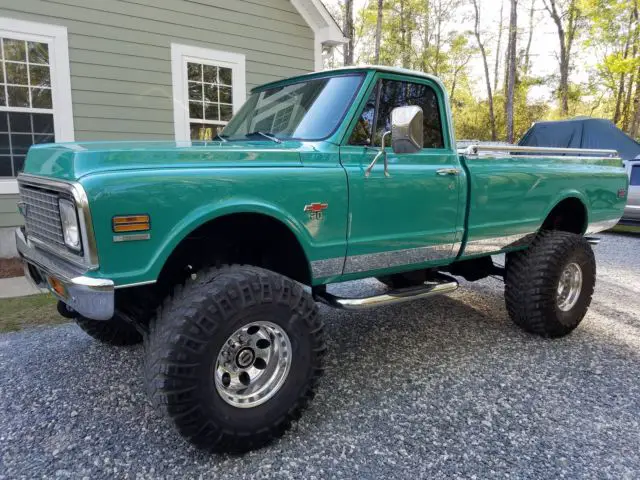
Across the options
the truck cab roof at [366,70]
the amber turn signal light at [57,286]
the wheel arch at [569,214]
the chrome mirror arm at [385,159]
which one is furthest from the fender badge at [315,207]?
the wheel arch at [569,214]

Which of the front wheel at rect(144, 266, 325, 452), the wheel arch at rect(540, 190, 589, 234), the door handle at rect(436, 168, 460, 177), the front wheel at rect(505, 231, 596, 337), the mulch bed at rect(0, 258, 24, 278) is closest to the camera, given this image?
the front wheel at rect(144, 266, 325, 452)

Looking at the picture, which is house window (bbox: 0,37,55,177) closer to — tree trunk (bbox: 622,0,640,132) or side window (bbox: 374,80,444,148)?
side window (bbox: 374,80,444,148)

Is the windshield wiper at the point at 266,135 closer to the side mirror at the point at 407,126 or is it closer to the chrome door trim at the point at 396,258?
the side mirror at the point at 407,126

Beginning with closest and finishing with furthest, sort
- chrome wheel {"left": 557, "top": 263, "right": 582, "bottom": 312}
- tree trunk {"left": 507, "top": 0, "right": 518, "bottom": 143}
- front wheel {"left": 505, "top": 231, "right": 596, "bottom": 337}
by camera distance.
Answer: front wheel {"left": 505, "top": 231, "right": 596, "bottom": 337}
chrome wheel {"left": 557, "top": 263, "right": 582, "bottom": 312}
tree trunk {"left": 507, "top": 0, "right": 518, "bottom": 143}

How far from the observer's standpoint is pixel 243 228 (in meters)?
2.89

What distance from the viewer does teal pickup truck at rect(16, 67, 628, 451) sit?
2.24 metres

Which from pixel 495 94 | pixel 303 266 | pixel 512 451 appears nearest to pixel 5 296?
pixel 303 266

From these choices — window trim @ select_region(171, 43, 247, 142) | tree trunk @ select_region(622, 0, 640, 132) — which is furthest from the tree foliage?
window trim @ select_region(171, 43, 247, 142)

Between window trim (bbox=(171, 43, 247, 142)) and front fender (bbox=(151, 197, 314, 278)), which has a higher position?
window trim (bbox=(171, 43, 247, 142))

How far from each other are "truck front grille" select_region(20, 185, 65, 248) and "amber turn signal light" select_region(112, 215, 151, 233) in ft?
1.34

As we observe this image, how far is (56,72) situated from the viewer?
6.62 m

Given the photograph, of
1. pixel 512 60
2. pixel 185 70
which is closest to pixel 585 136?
pixel 512 60

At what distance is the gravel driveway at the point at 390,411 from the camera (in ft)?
7.93

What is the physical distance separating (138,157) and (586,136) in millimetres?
14549
